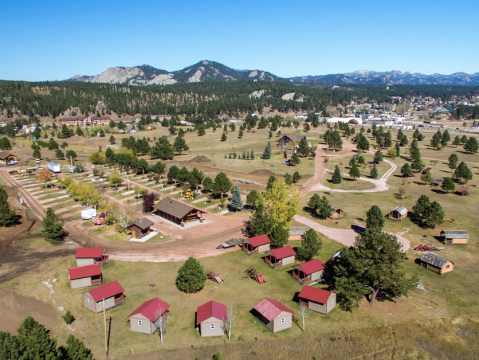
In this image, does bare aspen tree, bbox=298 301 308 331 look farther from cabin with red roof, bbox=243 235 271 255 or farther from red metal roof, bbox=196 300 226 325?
cabin with red roof, bbox=243 235 271 255

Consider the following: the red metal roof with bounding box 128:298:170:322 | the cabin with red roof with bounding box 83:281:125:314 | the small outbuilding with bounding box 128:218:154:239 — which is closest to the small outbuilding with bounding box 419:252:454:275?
the red metal roof with bounding box 128:298:170:322

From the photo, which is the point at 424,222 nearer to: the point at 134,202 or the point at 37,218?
the point at 134,202

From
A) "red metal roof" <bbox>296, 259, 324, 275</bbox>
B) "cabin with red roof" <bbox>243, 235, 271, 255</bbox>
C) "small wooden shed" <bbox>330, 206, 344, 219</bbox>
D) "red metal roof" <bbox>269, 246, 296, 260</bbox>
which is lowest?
"small wooden shed" <bbox>330, 206, 344, 219</bbox>

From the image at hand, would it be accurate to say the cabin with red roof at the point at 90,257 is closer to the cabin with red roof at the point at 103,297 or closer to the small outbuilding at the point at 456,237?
the cabin with red roof at the point at 103,297

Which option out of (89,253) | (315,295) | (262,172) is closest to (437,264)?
(315,295)

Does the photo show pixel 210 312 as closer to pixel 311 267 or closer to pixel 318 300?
pixel 318 300

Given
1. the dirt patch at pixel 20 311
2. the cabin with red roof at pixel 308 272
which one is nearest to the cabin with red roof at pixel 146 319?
the dirt patch at pixel 20 311

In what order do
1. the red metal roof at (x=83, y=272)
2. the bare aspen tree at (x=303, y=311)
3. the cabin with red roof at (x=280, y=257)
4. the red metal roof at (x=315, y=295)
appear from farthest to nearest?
1. the cabin with red roof at (x=280, y=257)
2. the red metal roof at (x=83, y=272)
3. the red metal roof at (x=315, y=295)
4. the bare aspen tree at (x=303, y=311)
